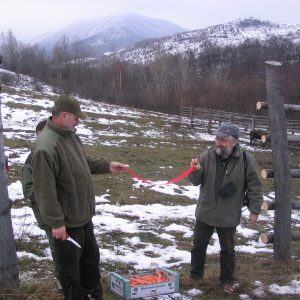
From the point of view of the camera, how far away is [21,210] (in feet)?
27.9

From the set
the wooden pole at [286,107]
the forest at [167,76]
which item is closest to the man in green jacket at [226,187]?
the wooden pole at [286,107]

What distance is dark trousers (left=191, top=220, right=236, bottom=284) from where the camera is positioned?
500cm

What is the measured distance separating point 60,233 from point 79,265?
73 cm

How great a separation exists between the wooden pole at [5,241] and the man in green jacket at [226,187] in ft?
6.29

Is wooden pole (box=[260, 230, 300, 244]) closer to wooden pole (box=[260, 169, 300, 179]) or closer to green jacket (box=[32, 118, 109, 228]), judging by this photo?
wooden pole (box=[260, 169, 300, 179])

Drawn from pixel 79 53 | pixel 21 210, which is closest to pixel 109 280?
pixel 21 210

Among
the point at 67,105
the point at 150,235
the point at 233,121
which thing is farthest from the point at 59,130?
the point at 233,121

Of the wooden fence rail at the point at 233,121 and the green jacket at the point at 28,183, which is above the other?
the green jacket at the point at 28,183

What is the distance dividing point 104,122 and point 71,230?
85.2 ft

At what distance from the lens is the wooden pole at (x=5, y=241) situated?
13.2 ft

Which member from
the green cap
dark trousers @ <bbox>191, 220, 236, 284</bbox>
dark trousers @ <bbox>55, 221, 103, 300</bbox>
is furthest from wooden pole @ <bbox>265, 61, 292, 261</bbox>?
the green cap

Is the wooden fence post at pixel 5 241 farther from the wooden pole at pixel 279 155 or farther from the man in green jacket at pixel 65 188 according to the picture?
the wooden pole at pixel 279 155

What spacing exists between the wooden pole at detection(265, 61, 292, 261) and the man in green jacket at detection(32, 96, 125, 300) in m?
3.01

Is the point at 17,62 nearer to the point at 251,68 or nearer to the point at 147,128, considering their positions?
the point at 251,68
